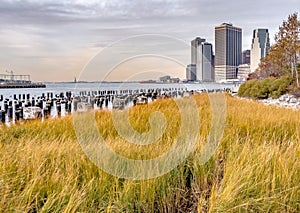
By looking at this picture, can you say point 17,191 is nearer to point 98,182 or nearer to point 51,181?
point 51,181

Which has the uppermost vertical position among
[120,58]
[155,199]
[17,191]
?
[120,58]

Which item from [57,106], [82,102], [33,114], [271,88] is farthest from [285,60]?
[33,114]

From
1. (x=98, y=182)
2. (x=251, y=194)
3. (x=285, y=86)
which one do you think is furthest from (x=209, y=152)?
(x=285, y=86)

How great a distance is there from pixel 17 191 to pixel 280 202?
6.78 ft

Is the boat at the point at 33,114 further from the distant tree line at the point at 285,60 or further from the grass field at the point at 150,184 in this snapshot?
the distant tree line at the point at 285,60

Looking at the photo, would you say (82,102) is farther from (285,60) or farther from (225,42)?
(285,60)

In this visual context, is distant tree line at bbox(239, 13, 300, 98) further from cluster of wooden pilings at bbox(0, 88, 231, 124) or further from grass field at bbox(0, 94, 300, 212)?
grass field at bbox(0, 94, 300, 212)

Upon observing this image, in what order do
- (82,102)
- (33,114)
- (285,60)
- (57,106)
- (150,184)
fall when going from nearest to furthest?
1. (150,184)
2. (82,102)
3. (33,114)
4. (57,106)
5. (285,60)

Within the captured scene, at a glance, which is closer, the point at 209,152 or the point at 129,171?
the point at 129,171

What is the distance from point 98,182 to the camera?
2752 mm

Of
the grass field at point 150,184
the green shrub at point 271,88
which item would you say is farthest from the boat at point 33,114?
the green shrub at point 271,88

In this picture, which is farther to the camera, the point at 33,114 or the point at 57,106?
the point at 57,106

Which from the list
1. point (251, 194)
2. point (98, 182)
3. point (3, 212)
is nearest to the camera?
point (3, 212)

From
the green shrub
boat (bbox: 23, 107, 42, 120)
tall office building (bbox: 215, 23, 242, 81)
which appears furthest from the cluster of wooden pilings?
the green shrub
